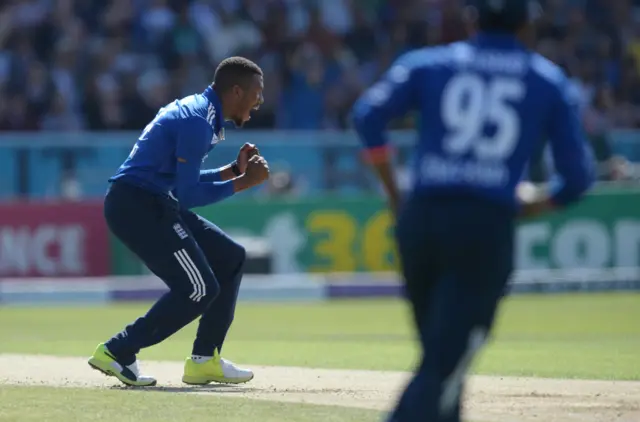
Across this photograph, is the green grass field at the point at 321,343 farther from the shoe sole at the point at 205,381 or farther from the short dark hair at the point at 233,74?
the short dark hair at the point at 233,74

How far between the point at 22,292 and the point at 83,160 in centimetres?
206

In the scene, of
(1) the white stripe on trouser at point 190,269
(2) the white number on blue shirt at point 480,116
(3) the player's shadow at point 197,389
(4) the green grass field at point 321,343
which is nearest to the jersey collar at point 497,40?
(2) the white number on blue shirt at point 480,116

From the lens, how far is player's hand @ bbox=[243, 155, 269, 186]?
28.2 feet

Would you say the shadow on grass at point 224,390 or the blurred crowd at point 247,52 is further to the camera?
the blurred crowd at point 247,52

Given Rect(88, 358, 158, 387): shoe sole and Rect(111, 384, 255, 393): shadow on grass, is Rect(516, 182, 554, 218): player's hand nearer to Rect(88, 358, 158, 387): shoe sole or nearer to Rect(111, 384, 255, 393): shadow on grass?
Rect(111, 384, 255, 393): shadow on grass

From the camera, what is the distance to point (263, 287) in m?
20.0

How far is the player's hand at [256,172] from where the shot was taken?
28.2 feet

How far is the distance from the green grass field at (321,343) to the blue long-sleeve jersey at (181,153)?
1249 mm

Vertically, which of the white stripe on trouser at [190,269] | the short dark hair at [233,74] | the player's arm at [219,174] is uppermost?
the short dark hair at [233,74]

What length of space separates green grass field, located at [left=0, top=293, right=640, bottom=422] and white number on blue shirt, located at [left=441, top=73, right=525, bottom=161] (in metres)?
2.39

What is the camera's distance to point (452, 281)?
5.28 m

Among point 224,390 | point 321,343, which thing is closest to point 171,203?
point 224,390

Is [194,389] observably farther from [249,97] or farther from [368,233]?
[368,233]

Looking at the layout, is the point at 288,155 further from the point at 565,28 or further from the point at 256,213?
the point at 565,28
